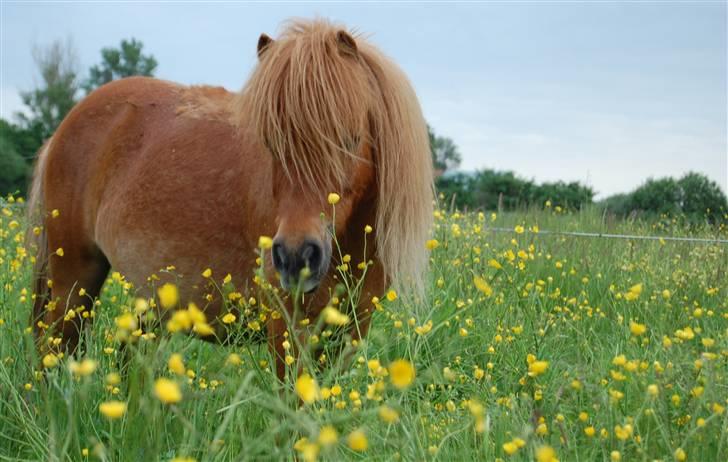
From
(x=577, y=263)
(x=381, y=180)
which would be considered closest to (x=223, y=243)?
(x=381, y=180)

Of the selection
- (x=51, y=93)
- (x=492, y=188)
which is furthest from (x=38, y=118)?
(x=492, y=188)

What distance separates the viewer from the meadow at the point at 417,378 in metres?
1.61

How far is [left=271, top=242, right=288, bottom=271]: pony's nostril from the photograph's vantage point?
2.39 metres

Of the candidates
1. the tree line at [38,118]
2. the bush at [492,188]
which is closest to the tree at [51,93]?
the tree line at [38,118]

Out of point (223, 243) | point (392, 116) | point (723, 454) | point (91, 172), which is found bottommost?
point (723, 454)

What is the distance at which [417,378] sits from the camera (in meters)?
2.20

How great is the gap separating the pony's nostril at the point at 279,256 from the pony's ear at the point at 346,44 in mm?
1063

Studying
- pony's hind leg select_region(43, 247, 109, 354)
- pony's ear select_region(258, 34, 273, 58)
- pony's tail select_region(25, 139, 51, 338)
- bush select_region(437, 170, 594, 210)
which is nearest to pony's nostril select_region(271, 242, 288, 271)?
pony's ear select_region(258, 34, 273, 58)

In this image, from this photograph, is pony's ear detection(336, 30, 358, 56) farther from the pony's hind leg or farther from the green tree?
the green tree

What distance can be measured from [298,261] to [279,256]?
7cm

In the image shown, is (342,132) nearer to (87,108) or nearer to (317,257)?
(317,257)

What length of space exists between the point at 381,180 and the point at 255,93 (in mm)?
664

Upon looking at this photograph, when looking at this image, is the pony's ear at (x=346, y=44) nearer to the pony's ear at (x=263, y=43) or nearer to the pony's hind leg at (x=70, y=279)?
the pony's ear at (x=263, y=43)

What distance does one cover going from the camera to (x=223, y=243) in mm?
3473
